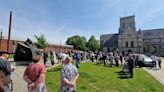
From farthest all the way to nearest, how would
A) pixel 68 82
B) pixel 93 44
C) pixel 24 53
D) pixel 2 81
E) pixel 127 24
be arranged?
1. pixel 93 44
2. pixel 127 24
3. pixel 24 53
4. pixel 68 82
5. pixel 2 81

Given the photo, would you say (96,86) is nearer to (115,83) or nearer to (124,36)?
(115,83)

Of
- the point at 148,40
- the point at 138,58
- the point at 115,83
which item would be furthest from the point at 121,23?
the point at 115,83

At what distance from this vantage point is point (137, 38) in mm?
107375

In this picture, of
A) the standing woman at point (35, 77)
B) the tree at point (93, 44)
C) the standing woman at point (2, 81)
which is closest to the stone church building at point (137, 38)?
the tree at point (93, 44)

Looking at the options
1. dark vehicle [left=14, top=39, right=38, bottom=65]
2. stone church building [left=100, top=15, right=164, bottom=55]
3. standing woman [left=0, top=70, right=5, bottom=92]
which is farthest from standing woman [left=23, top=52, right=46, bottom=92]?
stone church building [left=100, top=15, right=164, bottom=55]

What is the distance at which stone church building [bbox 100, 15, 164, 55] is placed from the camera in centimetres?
10600

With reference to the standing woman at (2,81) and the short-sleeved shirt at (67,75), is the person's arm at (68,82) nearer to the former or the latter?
the short-sleeved shirt at (67,75)

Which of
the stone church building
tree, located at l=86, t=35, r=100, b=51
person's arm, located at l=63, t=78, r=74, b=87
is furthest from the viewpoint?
tree, located at l=86, t=35, r=100, b=51

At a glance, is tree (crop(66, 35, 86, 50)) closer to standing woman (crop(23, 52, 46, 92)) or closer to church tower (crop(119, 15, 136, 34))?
church tower (crop(119, 15, 136, 34))

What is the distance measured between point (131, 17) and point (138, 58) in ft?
256

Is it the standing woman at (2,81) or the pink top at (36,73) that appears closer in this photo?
the standing woman at (2,81)

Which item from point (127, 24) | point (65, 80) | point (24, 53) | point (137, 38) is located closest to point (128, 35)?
point (137, 38)

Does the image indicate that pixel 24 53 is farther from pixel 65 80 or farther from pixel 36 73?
pixel 36 73

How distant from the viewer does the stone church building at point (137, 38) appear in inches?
4173
